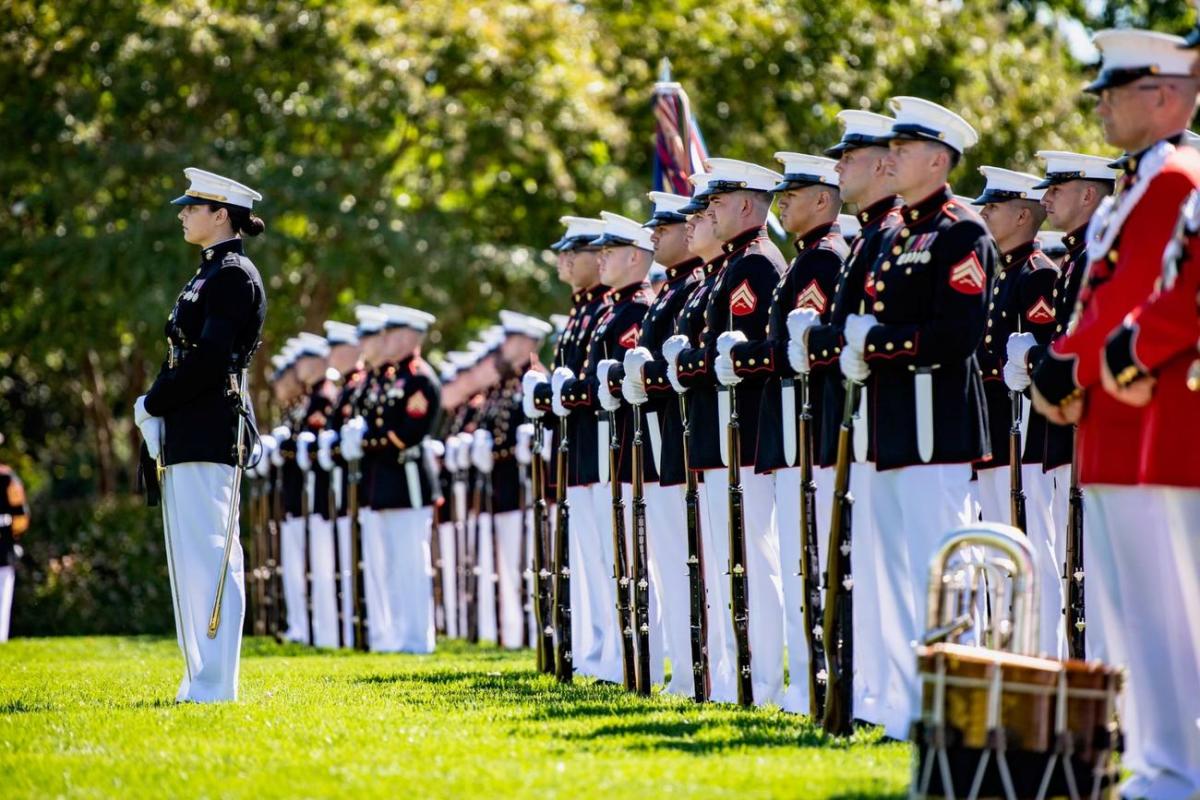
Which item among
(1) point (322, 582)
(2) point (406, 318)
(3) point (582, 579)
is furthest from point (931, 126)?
(1) point (322, 582)

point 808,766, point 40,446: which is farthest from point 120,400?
point 808,766

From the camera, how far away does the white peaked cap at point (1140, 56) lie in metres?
6.43

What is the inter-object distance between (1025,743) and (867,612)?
291 cm

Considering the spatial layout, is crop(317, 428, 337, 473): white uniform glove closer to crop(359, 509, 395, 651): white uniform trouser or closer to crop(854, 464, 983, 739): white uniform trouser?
crop(359, 509, 395, 651): white uniform trouser

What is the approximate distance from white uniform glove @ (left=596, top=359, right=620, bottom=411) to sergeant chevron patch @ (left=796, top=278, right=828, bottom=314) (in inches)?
73.6

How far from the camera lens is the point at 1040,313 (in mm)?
9750

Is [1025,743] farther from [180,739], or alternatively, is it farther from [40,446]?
[40,446]

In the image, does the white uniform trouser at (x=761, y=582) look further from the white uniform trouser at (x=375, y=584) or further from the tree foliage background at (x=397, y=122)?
the tree foliage background at (x=397, y=122)

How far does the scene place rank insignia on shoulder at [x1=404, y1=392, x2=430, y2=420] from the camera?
15805 millimetres

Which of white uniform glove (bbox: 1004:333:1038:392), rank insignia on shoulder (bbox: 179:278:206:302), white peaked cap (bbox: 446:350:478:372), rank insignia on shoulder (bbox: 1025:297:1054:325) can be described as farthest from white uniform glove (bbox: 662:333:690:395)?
white peaked cap (bbox: 446:350:478:372)

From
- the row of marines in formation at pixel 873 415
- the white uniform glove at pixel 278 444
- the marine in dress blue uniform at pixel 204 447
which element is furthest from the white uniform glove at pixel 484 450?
the marine in dress blue uniform at pixel 204 447

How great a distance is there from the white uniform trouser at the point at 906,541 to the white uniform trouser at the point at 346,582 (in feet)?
30.6

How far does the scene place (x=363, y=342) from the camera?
16406mm

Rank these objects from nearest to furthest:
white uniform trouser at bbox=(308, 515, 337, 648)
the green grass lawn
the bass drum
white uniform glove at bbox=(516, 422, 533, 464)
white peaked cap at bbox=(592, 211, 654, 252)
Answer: the bass drum
the green grass lawn
white peaked cap at bbox=(592, 211, 654, 252)
white uniform glove at bbox=(516, 422, 533, 464)
white uniform trouser at bbox=(308, 515, 337, 648)
